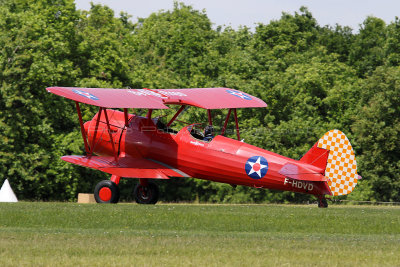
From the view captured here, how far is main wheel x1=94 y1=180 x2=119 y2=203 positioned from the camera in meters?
23.6

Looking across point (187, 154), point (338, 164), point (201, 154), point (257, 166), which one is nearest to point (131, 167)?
point (187, 154)

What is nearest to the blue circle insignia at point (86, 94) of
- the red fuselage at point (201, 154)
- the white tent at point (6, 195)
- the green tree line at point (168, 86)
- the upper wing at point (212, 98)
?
the red fuselage at point (201, 154)

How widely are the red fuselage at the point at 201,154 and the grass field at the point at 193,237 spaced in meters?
1.87

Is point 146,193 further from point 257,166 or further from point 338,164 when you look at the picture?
point 338,164

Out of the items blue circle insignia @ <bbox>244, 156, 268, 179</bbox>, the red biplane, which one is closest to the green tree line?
the red biplane

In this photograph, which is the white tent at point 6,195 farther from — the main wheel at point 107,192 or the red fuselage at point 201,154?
the main wheel at point 107,192

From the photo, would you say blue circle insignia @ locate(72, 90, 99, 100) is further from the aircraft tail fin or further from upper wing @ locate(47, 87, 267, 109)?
the aircraft tail fin

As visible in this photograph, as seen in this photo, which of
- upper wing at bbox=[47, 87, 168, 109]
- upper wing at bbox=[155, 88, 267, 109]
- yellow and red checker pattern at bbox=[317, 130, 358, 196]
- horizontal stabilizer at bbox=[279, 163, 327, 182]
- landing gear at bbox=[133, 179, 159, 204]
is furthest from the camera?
landing gear at bbox=[133, 179, 159, 204]

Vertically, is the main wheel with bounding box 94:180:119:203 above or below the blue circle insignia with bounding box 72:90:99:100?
below

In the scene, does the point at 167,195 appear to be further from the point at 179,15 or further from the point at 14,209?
the point at 179,15

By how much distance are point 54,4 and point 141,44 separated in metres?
24.4

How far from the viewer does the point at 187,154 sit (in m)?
23.8

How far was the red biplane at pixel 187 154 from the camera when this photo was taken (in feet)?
72.4

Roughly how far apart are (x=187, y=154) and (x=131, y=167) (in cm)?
172
